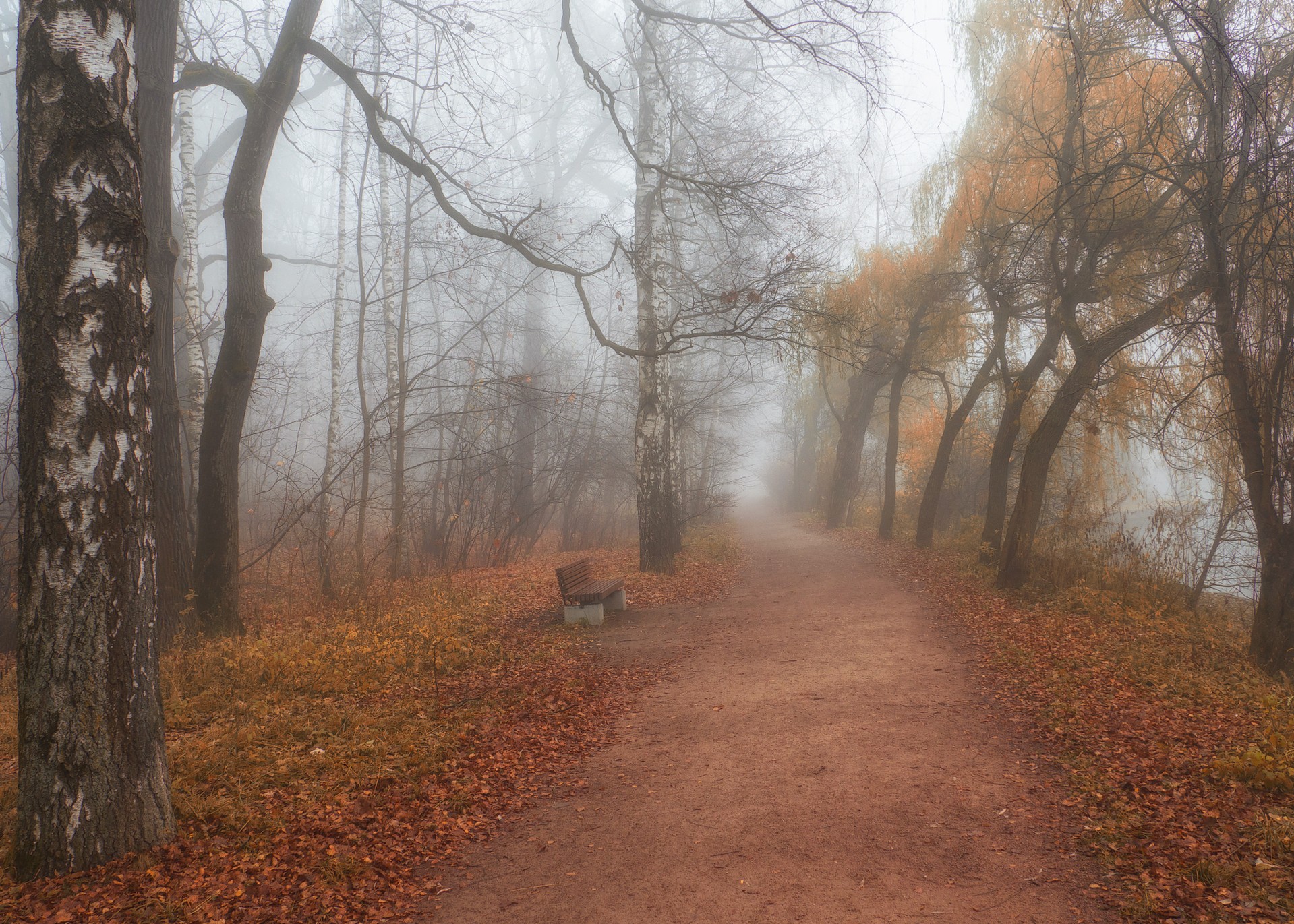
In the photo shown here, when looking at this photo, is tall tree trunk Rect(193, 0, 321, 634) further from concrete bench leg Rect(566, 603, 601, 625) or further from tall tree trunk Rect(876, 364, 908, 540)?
tall tree trunk Rect(876, 364, 908, 540)

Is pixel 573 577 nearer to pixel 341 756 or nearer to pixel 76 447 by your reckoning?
pixel 341 756

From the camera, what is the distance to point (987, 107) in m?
12.9

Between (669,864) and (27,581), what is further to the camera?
(669,864)

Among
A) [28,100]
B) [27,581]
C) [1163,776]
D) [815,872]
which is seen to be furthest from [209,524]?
[1163,776]

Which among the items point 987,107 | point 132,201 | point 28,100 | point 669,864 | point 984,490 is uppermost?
point 987,107

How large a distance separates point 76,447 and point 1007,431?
1265 cm

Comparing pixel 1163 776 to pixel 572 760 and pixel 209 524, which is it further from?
pixel 209 524

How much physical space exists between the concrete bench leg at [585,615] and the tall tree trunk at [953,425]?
8.95m

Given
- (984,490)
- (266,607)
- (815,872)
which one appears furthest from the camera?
(984,490)

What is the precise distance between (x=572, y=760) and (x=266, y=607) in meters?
5.63

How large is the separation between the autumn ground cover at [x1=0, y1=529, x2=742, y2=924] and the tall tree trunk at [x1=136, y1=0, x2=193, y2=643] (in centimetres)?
81

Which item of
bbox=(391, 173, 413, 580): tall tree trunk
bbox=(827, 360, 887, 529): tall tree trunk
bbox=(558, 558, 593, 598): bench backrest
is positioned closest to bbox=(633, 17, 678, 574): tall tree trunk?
bbox=(558, 558, 593, 598): bench backrest

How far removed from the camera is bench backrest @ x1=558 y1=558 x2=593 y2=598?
336 inches

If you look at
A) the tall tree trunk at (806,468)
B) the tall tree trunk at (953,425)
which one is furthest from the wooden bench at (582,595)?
the tall tree trunk at (806,468)
